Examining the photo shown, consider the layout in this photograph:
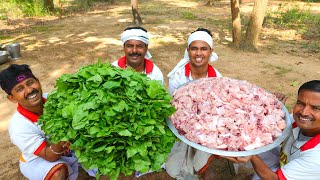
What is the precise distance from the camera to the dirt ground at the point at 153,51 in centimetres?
594

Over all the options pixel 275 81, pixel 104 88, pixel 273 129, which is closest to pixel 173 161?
pixel 273 129

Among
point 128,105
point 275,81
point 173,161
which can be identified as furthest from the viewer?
point 275,81

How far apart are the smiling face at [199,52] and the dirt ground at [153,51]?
1630 mm

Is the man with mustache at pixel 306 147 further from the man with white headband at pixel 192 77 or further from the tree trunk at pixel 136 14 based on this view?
the tree trunk at pixel 136 14

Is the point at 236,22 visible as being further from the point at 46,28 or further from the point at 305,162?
the point at 46,28

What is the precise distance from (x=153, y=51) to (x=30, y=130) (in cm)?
639

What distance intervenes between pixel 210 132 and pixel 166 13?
577 inches

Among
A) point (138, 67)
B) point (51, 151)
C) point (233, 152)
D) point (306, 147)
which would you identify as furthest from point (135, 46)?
point (306, 147)

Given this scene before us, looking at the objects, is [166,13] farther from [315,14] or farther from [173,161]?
[173,161]

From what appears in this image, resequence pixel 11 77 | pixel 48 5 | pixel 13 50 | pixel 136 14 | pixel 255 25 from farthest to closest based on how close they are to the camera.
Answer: pixel 48 5, pixel 136 14, pixel 255 25, pixel 13 50, pixel 11 77

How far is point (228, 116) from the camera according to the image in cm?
230

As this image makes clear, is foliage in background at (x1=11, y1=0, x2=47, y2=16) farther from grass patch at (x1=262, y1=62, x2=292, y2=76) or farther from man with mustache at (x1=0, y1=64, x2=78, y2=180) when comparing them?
man with mustache at (x1=0, y1=64, x2=78, y2=180)

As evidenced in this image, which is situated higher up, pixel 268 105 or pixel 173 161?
pixel 268 105

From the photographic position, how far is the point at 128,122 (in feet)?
6.38
